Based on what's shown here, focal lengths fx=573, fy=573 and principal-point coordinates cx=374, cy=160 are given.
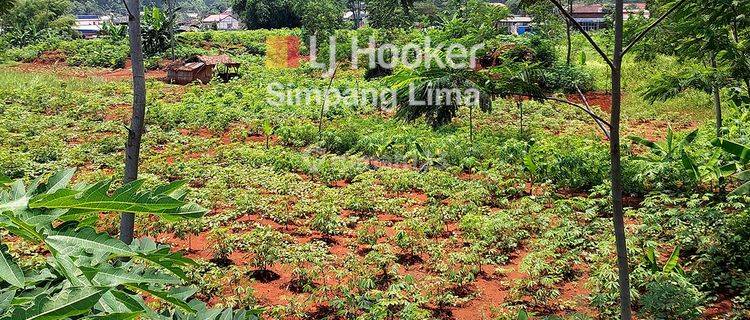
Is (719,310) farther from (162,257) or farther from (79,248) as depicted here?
(79,248)

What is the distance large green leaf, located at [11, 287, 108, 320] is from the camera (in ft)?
3.15

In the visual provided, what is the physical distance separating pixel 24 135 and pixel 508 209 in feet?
32.2

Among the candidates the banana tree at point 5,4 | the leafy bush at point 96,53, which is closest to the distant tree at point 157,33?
the leafy bush at point 96,53

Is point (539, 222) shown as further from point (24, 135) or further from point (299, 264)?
point (24, 135)

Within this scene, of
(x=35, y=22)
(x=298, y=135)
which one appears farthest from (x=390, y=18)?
(x=35, y=22)

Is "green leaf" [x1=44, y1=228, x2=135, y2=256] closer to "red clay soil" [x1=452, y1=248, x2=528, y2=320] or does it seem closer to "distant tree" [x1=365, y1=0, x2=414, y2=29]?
"red clay soil" [x1=452, y1=248, x2=528, y2=320]

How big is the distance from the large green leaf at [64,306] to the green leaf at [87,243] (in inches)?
4.7

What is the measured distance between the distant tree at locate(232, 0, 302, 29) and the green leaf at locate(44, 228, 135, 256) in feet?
139

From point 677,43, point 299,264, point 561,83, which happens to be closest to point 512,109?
point 561,83

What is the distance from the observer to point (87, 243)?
Answer: 1.13 meters

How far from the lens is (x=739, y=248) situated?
5477mm

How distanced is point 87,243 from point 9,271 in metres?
0.16

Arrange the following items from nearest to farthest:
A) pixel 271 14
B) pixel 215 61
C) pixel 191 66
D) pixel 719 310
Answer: pixel 719 310
pixel 191 66
pixel 215 61
pixel 271 14

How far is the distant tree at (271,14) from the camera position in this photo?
141 feet
